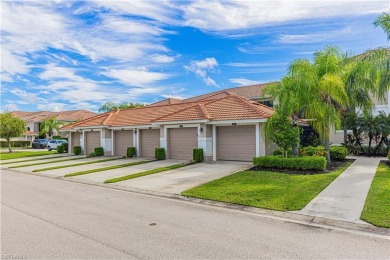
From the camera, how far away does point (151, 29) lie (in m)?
14.2

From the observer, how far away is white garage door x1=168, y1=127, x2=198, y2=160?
1925 cm

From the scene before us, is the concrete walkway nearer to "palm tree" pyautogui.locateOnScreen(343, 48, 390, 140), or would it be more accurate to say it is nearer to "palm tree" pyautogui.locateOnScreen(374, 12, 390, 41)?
"palm tree" pyautogui.locateOnScreen(343, 48, 390, 140)

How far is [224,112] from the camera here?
1873 cm

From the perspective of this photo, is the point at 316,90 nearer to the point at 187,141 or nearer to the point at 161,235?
the point at 187,141

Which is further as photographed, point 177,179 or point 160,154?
point 160,154

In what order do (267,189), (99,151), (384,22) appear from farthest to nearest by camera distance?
(99,151)
(384,22)
(267,189)

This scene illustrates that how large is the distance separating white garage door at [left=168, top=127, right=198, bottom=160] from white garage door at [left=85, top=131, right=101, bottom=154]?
30.8 feet

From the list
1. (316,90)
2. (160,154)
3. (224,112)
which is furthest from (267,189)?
(160,154)

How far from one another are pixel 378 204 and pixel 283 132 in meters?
6.96

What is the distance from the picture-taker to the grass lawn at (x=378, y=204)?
6262 millimetres

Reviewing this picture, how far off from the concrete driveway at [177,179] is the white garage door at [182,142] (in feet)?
12.4

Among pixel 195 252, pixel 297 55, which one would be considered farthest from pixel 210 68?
pixel 195 252

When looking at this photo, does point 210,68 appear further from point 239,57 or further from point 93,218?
point 93,218

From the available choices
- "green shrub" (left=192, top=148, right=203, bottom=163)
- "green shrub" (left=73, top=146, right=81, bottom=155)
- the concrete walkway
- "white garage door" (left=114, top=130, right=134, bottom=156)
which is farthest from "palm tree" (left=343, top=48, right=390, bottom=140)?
"green shrub" (left=73, top=146, right=81, bottom=155)
